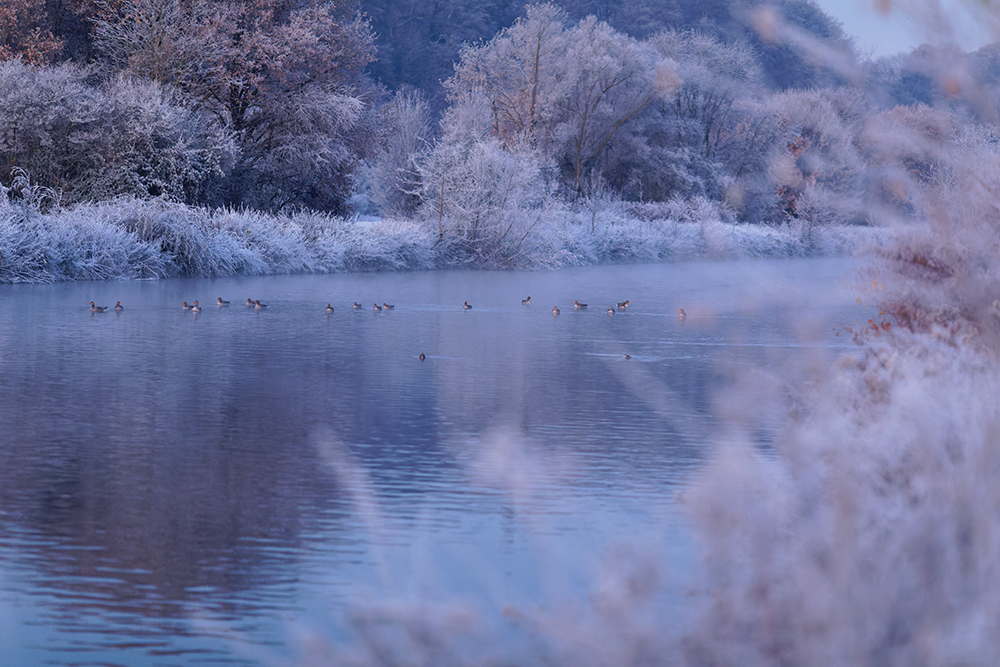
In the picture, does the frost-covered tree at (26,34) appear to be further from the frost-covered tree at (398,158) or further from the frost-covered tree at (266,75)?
the frost-covered tree at (398,158)

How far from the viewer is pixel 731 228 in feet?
167

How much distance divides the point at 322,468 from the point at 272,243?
25.2m

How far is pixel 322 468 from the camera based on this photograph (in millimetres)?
9195

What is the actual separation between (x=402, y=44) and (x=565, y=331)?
6088 centimetres

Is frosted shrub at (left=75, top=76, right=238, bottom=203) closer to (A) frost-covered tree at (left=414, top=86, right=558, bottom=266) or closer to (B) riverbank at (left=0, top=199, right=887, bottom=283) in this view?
(B) riverbank at (left=0, top=199, right=887, bottom=283)

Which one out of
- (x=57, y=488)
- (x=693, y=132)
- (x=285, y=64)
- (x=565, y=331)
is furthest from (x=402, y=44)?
(x=57, y=488)

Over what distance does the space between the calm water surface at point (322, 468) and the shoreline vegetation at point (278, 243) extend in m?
8.57

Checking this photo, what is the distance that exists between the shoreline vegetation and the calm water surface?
8.57 m

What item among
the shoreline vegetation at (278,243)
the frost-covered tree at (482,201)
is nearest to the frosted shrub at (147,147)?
the shoreline vegetation at (278,243)

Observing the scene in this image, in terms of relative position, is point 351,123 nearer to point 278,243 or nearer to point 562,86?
point 278,243

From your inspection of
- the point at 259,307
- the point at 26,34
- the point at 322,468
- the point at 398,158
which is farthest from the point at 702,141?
the point at 322,468

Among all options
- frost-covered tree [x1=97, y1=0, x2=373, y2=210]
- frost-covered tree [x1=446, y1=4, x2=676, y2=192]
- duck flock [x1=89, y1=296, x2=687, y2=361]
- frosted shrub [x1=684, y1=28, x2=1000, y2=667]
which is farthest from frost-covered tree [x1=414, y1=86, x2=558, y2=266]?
frosted shrub [x1=684, y1=28, x2=1000, y2=667]

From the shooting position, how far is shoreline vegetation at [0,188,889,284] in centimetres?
2861

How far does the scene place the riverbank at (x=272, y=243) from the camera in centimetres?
2856
